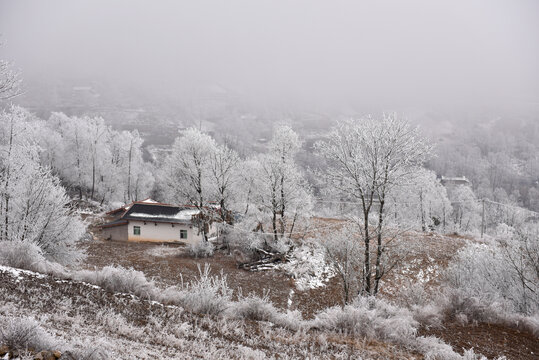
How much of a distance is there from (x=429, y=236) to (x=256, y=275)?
21.3m

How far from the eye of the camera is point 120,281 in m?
8.02

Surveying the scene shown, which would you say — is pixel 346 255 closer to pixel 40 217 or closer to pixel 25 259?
pixel 25 259

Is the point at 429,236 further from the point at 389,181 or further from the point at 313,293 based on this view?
the point at 389,181

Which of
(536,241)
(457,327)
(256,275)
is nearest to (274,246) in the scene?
(256,275)

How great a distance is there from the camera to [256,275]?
23.1 meters

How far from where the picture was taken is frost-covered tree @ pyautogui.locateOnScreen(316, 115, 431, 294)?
46.3ft

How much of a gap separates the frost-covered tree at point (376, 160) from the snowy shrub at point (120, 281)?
9404 mm

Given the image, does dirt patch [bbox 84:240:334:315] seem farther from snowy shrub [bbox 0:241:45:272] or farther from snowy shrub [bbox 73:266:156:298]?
snowy shrub [bbox 0:241:45:272]

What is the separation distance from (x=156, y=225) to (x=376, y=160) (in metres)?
27.3

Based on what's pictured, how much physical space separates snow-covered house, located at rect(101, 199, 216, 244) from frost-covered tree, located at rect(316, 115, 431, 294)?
73.1ft

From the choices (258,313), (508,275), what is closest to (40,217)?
(258,313)

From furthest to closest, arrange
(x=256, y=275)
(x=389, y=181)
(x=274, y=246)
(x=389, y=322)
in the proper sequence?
(x=274, y=246), (x=256, y=275), (x=389, y=181), (x=389, y=322)

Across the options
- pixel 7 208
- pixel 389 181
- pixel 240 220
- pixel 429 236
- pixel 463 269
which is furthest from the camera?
pixel 429 236

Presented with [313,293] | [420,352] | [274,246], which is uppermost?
[420,352]
